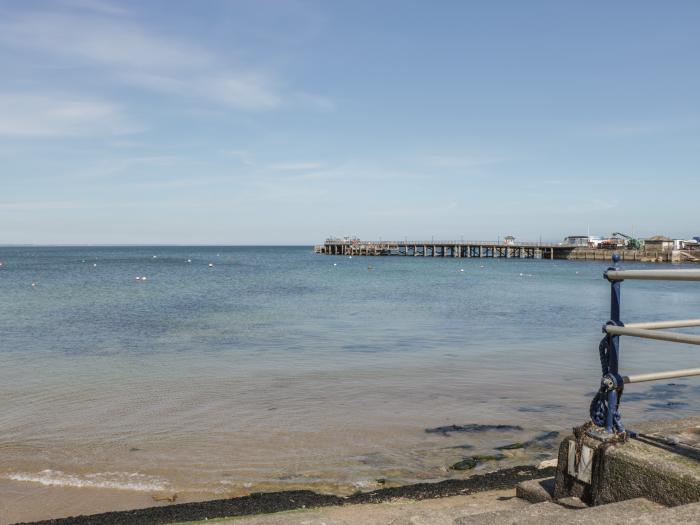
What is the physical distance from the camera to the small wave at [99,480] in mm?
6867

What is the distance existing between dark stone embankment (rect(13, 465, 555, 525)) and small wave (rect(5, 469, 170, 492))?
0.85 meters

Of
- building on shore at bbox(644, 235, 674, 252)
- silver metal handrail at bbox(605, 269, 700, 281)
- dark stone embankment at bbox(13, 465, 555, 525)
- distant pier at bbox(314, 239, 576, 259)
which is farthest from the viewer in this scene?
distant pier at bbox(314, 239, 576, 259)

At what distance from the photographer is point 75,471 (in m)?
7.38

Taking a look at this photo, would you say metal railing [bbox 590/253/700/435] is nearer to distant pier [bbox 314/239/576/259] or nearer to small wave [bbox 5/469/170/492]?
small wave [bbox 5/469/170/492]

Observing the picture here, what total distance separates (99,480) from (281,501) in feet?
8.06

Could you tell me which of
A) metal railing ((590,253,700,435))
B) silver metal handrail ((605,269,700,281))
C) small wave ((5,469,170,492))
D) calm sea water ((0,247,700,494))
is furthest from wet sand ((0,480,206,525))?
silver metal handrail ((605,269,700,281))

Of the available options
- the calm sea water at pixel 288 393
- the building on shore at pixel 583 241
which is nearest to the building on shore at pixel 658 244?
the building on shore at pixel 583 241

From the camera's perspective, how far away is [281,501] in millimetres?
6203

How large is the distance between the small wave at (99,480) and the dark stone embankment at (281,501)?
33.6 inches

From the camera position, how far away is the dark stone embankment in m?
5.76

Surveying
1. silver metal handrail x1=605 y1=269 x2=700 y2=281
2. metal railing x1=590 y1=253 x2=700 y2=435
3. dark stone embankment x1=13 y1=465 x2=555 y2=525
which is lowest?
dark stone embankment x1=13 y1=465 x2=555 y2=525

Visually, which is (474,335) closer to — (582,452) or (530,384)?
(530,384)

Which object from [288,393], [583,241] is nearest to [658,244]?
[583,241]

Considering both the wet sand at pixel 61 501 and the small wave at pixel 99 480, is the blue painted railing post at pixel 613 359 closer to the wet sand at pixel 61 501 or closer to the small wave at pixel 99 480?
the wet sand at pixel 61 501
